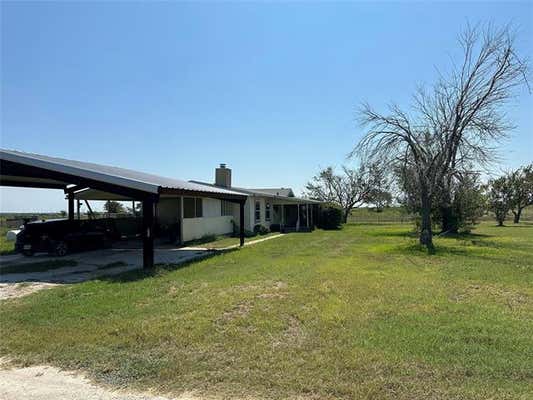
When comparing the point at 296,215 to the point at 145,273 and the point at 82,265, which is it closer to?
the point at 82,265

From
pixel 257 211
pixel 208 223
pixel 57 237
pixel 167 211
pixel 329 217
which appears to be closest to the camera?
pixel 57 237

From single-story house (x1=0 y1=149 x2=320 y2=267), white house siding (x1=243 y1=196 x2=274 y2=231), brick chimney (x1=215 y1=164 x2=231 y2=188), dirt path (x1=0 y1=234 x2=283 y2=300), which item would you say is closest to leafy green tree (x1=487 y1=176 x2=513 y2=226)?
single-story house (x1=0 y1=149 x2=320 y2=267)

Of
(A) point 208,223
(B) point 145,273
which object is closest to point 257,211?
(A) point 208,223

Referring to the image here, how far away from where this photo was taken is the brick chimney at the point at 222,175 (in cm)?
2403

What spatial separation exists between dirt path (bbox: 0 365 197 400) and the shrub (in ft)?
92.2

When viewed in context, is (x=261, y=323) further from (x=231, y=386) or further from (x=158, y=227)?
(x=158, y=227)

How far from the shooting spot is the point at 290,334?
4.81 metres

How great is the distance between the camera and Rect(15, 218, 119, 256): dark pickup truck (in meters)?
12.4

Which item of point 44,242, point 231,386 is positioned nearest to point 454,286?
point 231,386

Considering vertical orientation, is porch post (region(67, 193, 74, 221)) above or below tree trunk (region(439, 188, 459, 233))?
above

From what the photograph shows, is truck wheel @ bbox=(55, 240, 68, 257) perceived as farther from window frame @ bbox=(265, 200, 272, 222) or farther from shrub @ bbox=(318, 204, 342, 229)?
shrub @ bbox=(318, 204, 342, 229)

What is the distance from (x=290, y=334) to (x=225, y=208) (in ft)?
56.7

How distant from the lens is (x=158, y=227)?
19.7 meters

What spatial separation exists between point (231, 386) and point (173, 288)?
14.0 feet
